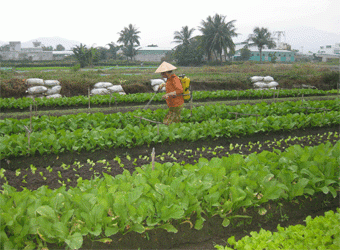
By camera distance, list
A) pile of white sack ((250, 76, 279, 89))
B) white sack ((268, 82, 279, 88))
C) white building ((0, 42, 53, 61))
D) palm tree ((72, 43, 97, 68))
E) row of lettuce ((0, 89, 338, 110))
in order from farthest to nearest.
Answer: palm tree ((72, 43, 97, 68)) → white building ((0, 42, 53, 61)) → pile of white sack ((250, 76, 279, 89)) → white sack ((268, 82, 279, 88)) → row of lettuce ((0, 89, 338, 110))

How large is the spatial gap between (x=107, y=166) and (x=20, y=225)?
8.16 feet

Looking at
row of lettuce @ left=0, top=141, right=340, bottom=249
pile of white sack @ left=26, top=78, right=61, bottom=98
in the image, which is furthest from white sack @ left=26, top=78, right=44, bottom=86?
row of lettuce @ left=0, top=141, right=340, bottom=249

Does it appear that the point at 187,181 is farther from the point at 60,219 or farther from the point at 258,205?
the point at 60,219

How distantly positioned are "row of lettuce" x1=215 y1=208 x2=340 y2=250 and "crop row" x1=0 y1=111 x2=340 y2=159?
3242 millimetres

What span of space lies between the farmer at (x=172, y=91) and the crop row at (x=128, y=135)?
56 centimetres

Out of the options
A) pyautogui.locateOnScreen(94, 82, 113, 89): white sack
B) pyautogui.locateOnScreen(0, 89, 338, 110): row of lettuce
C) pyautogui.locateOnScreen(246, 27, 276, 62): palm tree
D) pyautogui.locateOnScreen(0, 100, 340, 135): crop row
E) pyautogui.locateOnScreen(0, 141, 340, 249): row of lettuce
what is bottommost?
pyautogui.locateOnScreen(0, 141, 340, 249): row of lettuce

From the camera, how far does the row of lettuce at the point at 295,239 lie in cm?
251

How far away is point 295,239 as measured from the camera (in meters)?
2.60

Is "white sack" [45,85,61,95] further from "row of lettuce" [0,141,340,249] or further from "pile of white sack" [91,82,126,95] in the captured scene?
"row of lettuce" [0,141,340,249]

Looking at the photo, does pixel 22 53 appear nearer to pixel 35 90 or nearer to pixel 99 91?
pixel 35 90

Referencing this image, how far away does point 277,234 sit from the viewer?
264cm

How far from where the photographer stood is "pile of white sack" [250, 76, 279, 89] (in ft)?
65.4

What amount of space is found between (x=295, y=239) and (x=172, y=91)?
4453 mm

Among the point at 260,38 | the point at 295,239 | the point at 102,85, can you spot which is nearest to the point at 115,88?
the point at 102,85
